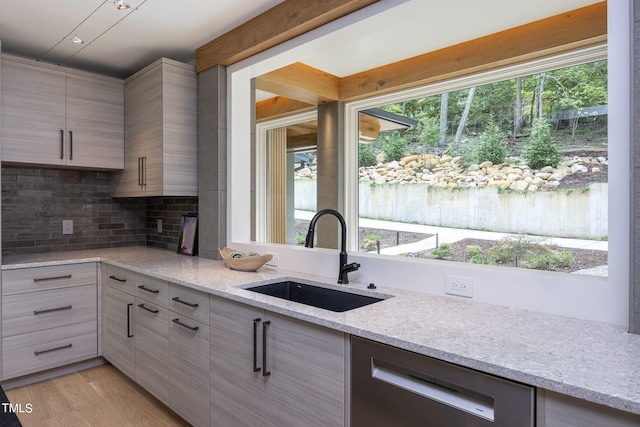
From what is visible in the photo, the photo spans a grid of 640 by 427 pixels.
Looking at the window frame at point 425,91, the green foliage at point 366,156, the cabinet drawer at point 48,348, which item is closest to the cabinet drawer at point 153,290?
the cabinet drawer at point 48,348

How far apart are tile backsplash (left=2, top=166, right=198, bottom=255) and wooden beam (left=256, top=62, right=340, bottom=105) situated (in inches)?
45.6

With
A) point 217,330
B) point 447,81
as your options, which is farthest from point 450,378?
point 447,81

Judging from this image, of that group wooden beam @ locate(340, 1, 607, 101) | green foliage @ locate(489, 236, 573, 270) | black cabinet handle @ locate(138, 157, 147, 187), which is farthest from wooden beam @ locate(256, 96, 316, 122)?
green foliage @ locate(489, 236, 573, 270)

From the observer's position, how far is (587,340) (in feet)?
4.02

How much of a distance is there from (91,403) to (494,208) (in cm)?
301

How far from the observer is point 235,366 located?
187 centimetres

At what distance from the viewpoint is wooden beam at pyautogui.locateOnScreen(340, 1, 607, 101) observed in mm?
2391

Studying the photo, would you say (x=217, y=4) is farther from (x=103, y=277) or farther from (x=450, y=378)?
(x=450, y=378)

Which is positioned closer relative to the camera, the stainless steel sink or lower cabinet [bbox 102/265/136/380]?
the stainless steel sink

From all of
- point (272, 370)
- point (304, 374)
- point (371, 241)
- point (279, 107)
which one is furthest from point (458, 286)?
point (279, 107)

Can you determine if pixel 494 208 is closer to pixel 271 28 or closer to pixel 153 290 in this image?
pixel 271 28

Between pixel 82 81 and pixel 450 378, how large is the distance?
133 inches

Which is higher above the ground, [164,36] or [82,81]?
[164,36]

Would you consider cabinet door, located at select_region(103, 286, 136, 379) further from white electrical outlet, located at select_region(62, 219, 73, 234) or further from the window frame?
the window frame
